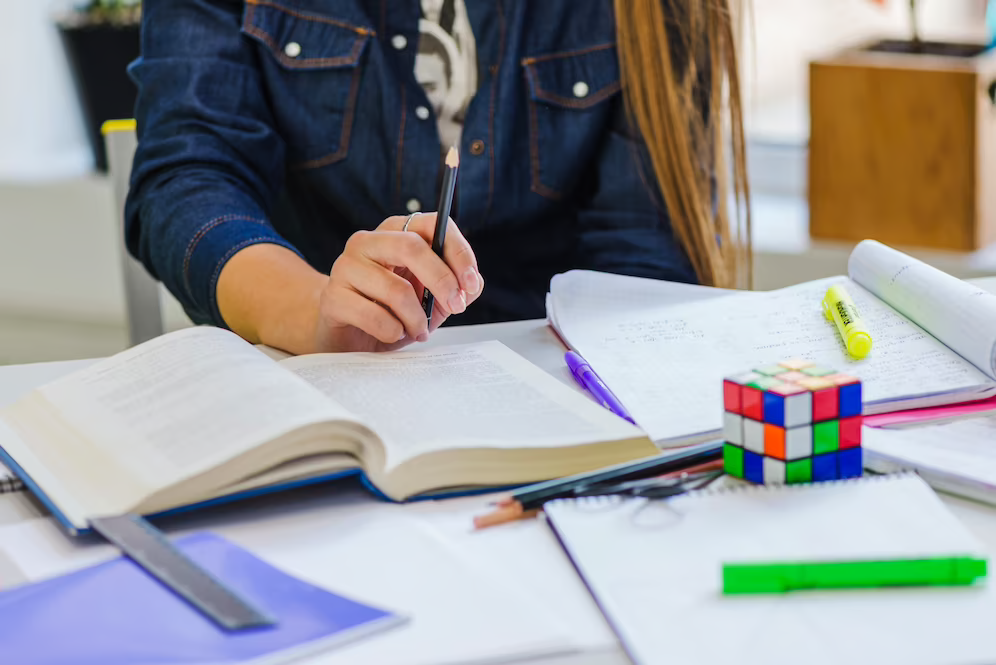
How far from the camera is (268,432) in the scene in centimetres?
60

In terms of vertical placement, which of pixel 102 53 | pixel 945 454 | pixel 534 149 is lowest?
pixel 945 454

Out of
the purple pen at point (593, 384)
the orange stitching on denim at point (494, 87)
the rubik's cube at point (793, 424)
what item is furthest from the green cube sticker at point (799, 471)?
the orange stitching on denim at point (494, 87)

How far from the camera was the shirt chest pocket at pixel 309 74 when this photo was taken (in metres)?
1.13

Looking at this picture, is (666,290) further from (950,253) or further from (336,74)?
(950,253)

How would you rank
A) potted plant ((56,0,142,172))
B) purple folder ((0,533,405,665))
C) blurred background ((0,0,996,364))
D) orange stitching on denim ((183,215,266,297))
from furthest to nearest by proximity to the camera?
1. potted plant ((56,0,142,172))
2. blurred background ((0,0,996,364))
3. orange stitching on denim ((183,215,266,297))
4. purple folder ((0,533,405,665))

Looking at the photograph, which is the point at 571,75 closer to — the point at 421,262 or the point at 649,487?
the point at 421,262

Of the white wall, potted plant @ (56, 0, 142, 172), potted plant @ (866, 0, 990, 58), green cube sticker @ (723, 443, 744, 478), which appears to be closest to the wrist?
green cube sticker @ (723, 443, 744, 478)

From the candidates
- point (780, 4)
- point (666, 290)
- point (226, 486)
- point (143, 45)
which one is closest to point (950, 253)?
point (780, 4)

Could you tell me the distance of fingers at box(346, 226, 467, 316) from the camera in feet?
2.57

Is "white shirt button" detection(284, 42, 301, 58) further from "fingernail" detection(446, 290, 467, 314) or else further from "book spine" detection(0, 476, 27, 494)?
"book spine" detection(0, 476, 27, 494)

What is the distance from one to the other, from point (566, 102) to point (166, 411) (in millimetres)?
623

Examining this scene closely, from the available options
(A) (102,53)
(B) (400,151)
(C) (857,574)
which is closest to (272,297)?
(B) (400,151)

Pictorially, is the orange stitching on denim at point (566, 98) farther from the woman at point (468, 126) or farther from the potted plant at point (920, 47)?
the potted plant at point (920, 47)

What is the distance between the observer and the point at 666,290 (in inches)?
35.7
